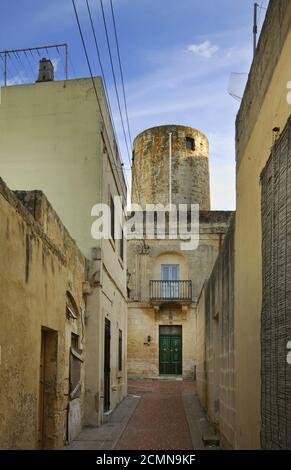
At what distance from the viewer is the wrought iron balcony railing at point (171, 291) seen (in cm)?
2761

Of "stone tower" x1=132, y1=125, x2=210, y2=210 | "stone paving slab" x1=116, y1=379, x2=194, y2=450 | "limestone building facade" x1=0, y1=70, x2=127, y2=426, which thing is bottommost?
"stone paving slab" x1=116, y1=379, x2=194, y2=450

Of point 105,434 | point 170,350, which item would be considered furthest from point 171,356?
point 105,434

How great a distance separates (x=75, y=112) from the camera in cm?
1336

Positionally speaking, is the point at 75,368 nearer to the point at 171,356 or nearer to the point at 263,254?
the point at 263,254

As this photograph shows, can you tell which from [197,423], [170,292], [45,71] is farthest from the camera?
[170,292]

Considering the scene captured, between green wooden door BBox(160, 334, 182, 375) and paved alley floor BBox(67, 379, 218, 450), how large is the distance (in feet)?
23.3

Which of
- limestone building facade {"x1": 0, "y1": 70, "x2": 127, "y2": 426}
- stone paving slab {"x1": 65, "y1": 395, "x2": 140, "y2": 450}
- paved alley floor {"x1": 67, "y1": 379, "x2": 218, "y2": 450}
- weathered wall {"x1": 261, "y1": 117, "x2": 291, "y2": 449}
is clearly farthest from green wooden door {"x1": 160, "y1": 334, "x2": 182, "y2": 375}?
weathered wall {"x1": 261, "y1": 117, "x2": 291, "y2": 449}

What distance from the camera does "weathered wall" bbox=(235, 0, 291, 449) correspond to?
5.09 m

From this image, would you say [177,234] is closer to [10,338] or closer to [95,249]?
[95,249]

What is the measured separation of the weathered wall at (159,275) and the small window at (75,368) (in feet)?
52.9

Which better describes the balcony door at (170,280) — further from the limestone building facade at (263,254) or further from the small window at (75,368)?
the limestone building facade at (263,254)

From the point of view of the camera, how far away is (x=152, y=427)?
12.5 m

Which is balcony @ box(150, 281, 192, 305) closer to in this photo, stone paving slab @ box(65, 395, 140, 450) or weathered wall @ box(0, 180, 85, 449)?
stone paving slab @ box(65, 395, 140, 450)

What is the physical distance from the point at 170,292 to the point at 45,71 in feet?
51.2
